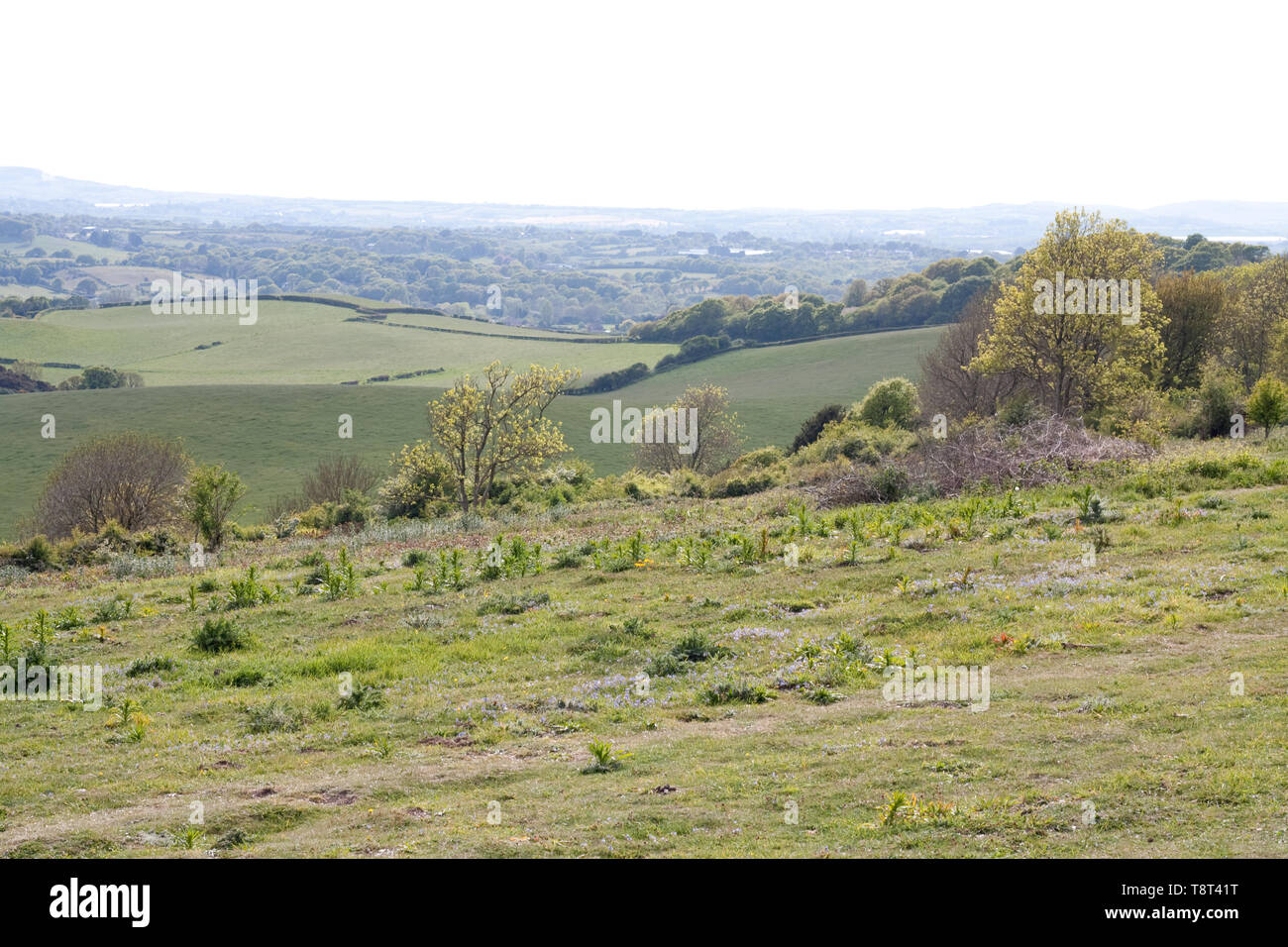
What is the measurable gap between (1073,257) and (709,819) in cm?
4089

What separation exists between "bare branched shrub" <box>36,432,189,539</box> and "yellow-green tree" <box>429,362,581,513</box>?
564 inches

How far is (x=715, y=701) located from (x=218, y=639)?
10.2 m

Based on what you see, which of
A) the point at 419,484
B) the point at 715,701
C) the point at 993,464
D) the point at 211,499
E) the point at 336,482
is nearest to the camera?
the point at 715,701

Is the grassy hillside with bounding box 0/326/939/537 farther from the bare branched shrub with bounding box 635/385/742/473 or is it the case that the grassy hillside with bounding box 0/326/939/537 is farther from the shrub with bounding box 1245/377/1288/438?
the shrub with bounding box 1245/377/1288/438

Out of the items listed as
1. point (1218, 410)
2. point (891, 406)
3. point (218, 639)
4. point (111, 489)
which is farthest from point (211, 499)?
point (1218, 410)

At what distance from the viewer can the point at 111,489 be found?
168ft

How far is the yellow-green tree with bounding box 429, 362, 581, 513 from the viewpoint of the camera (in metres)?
49.6

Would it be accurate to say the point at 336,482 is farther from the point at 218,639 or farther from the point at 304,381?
the point at 304,381

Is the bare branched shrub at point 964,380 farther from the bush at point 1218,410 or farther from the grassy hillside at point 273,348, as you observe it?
the grassy hillside at point 273,348

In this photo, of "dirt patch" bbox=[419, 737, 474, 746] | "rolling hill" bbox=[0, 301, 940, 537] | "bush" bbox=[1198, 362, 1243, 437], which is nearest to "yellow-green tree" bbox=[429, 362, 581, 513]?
"rolling hill" bbox=[0, 301, 940, 537]

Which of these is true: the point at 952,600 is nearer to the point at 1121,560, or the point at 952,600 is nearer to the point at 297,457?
the point at 1121,560

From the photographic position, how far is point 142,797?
11.0 metres

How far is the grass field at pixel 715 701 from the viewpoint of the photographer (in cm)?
888
